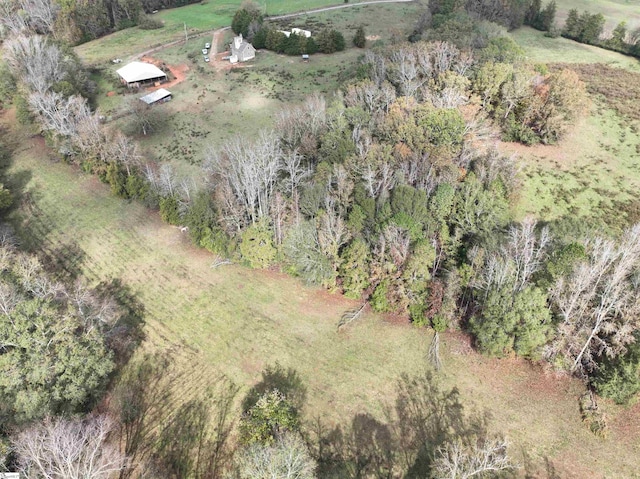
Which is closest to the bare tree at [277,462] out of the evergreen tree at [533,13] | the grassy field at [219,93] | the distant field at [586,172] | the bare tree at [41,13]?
the distant field at [586,172]

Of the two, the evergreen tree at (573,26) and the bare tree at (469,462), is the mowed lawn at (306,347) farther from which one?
the evergreen tree at (573,26)

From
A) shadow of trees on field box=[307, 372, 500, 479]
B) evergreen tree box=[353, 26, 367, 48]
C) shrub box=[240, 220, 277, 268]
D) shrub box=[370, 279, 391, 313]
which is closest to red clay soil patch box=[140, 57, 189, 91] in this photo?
evergreen tree box=[353, 26, 367, 48]

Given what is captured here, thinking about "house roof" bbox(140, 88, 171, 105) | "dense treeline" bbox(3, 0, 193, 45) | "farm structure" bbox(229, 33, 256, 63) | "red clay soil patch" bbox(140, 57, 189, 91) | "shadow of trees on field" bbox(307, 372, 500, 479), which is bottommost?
"shadow of trees on field" bbox(307, 372, 500, 479)

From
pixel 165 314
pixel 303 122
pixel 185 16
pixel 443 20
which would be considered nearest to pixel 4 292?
pixel 165 314

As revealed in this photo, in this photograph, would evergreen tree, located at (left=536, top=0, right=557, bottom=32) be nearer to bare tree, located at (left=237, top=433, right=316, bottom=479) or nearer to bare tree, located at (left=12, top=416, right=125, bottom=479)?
bare tree, located at (left=237, top=433, right=316, bottom=479)

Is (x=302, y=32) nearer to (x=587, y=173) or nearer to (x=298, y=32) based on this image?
(x=298, y=32)

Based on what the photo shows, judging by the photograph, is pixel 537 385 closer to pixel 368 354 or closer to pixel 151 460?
pixel 368 354

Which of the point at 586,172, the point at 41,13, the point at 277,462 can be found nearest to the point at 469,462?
the point at 277,462
